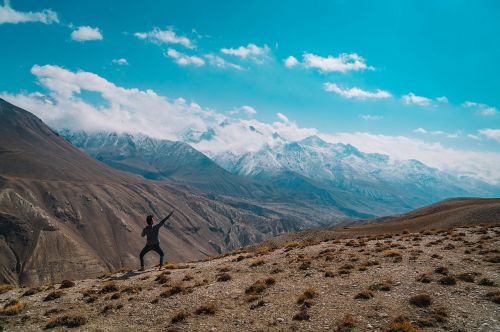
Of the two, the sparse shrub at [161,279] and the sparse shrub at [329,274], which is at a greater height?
the sparse shrub at [329,274]

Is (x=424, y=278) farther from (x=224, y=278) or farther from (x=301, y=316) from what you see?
(x=224, y=278)

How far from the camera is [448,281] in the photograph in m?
17.7

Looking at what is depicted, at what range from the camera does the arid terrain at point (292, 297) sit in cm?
1420

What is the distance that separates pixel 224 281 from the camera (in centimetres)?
2106

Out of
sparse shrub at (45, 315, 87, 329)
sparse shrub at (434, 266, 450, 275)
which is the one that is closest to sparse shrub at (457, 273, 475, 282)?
sparse shrub at (434, 266, 450, 275)

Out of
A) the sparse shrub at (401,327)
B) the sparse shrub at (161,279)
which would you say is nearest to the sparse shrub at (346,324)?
the sparse shrub at (401,327)

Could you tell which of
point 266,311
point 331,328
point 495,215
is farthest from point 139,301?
point 495,215

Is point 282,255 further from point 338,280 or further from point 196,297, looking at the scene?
point 196,297

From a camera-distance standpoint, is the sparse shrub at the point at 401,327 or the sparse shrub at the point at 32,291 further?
the sparse shrub at the point at 32,291

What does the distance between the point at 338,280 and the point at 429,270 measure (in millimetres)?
5484

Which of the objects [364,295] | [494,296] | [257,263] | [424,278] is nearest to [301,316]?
[364,295]

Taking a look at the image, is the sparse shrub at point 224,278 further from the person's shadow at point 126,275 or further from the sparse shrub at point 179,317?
the person's shadow at point 126,275

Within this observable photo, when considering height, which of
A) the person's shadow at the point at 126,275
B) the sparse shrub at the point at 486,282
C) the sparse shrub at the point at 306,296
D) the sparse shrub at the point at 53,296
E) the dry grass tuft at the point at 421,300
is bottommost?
the person's shadow at the point at 126,275

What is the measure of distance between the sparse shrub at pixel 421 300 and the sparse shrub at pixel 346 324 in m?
3.35
